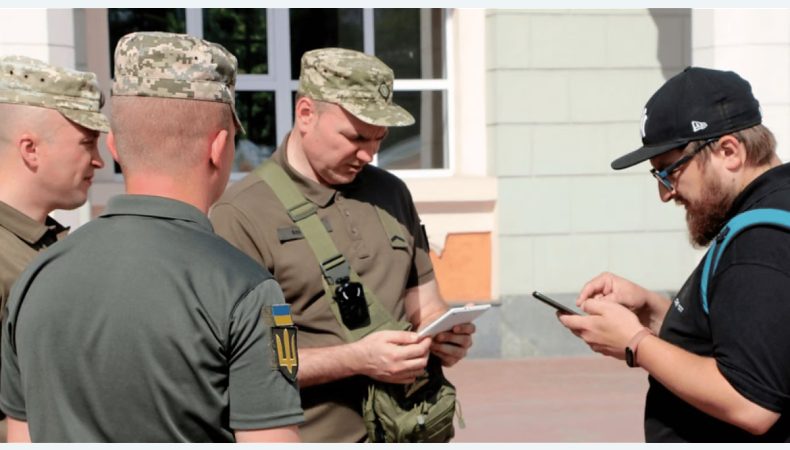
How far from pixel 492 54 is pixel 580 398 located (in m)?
2.79

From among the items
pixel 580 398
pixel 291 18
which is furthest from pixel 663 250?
pixel 291 18

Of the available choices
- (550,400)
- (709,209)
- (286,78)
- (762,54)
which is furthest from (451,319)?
(286,78)

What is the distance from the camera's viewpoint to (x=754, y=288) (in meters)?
2.60

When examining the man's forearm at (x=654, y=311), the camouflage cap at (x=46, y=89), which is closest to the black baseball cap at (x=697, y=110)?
the man's forearm at (x=654, y=311)

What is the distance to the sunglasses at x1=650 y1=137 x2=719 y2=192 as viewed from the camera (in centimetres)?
286

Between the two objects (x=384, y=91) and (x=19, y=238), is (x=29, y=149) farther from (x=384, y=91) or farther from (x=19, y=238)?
(x=384, y=91)

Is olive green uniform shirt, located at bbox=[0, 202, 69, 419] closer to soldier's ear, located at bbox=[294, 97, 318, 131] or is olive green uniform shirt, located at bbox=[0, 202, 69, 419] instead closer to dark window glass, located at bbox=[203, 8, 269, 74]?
soldier's ear, located at bbox=[294, 97, 318, 131]

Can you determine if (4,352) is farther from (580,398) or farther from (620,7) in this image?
(620,7)

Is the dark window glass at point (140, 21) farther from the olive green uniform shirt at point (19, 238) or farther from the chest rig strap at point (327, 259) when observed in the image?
the olive green uniform shirt at point (19, 238)

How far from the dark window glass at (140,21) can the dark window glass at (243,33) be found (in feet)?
0.74

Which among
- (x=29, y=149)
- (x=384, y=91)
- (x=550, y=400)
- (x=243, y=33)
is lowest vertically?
(x=550, y=400)

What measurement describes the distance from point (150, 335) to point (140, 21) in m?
7.58

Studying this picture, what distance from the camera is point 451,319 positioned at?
3436mm

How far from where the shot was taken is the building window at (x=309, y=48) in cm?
947
